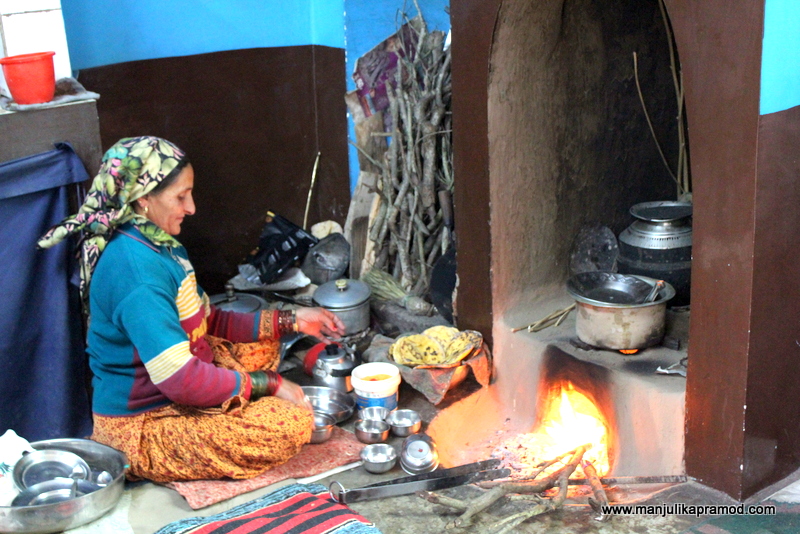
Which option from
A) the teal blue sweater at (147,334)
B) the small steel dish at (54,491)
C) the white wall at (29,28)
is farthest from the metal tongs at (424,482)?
the white wall at (29,28)

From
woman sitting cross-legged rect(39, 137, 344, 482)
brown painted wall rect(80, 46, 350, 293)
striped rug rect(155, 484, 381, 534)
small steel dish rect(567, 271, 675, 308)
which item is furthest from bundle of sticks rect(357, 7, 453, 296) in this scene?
striped rug rect(155, 484, 381, 534)

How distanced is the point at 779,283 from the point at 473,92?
1.60 metres

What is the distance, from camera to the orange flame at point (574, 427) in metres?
3.61

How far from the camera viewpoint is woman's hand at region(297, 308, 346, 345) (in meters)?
3.67

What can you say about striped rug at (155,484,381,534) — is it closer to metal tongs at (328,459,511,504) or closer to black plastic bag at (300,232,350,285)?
metal tongs at (328,459,511,504)

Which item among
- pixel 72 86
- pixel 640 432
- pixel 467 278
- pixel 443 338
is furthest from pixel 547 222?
pixel 72 86

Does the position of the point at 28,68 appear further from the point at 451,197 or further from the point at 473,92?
the point at 451,197

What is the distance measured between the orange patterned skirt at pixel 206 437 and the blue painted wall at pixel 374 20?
2617mm

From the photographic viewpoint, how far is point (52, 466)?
321 centimetres

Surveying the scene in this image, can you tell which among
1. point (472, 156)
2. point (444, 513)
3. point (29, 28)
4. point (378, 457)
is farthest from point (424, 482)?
point (29, 28)

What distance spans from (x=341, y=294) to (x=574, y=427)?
1.62 meters

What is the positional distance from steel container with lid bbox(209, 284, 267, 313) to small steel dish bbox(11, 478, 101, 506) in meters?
1.70

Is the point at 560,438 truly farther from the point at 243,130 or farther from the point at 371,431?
the point at 243,130

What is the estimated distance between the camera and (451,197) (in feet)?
15.3
